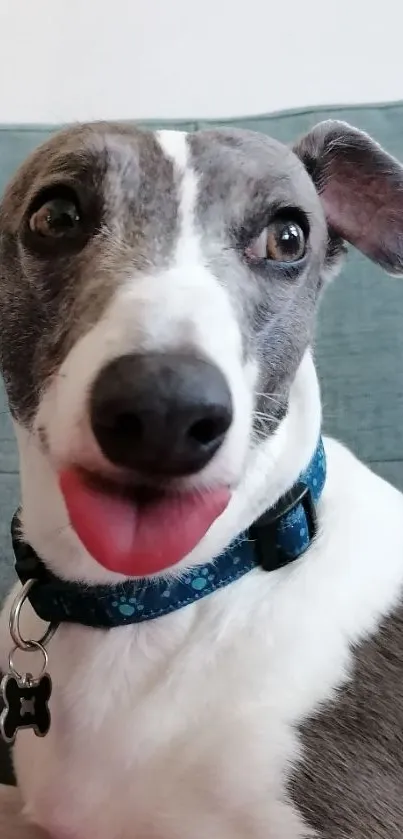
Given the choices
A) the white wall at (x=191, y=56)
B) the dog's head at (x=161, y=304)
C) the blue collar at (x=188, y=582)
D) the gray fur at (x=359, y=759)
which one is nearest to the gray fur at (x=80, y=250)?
the dog's head at (x=161, y=304)

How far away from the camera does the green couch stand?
171 cm

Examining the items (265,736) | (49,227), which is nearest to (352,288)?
(49,227)

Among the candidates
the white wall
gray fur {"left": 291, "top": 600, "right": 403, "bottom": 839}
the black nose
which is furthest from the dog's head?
the white wall

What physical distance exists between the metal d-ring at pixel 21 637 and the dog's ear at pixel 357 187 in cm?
59

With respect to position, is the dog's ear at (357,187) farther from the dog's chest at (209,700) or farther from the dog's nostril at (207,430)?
the dog's nostril at (207,430)

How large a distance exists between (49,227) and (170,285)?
0.22m

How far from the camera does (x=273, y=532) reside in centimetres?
109

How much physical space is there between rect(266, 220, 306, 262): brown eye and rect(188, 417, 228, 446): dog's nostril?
1.05 ft

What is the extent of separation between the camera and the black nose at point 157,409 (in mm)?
758

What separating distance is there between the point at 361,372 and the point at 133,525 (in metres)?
0.95

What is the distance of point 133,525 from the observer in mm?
861

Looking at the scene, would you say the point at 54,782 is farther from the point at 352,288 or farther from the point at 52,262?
the point at 352,288

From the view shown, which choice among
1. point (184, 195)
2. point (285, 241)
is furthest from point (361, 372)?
point (184, 195)

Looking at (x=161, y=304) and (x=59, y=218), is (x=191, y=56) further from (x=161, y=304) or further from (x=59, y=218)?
(x=161, y=304)
